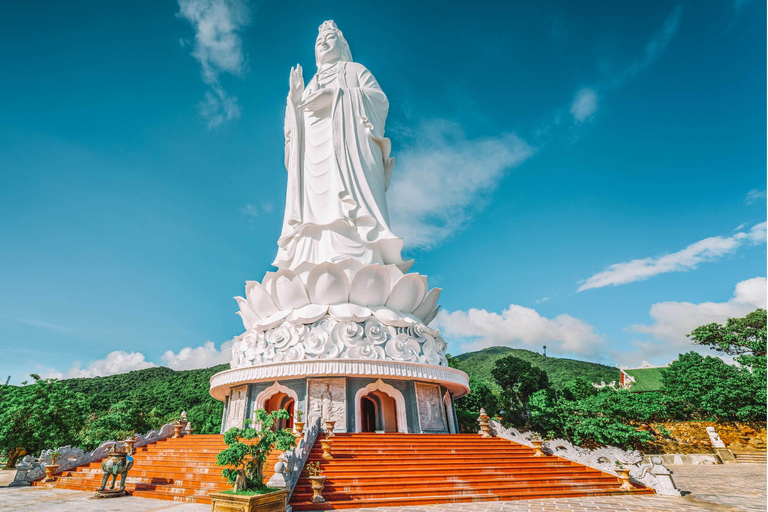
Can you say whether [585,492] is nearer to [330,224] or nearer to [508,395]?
[330,224]

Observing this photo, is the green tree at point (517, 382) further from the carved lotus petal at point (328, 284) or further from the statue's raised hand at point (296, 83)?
the statue's raised hand at point (296, 83)

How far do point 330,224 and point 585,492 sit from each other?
10.1 meters

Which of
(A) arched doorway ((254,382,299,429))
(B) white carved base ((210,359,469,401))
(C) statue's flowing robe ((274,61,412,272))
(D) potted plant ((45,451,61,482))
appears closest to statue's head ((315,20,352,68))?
(C) statue's flowing robe ((274,61,412,272))

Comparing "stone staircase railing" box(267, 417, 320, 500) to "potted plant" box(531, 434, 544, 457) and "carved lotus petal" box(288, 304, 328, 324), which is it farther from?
"potted plant" box(531, 434, 544, 457)

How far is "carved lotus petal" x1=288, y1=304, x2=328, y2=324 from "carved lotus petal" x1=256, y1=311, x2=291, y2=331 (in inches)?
12.9

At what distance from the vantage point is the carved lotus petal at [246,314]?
14195 mm

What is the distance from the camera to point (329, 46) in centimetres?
1858

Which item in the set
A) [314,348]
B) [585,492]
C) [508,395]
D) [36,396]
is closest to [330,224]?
[314,348]

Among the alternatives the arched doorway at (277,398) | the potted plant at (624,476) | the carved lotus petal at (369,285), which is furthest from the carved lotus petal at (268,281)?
the potted plant at (624,476)

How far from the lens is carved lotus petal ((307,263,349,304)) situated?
40.5ft

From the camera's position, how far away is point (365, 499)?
687cm

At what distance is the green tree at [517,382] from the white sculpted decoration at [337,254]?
1386 cm

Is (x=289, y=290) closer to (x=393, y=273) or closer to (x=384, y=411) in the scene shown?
(x=393, y=273)

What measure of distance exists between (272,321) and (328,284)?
7.12 ft
